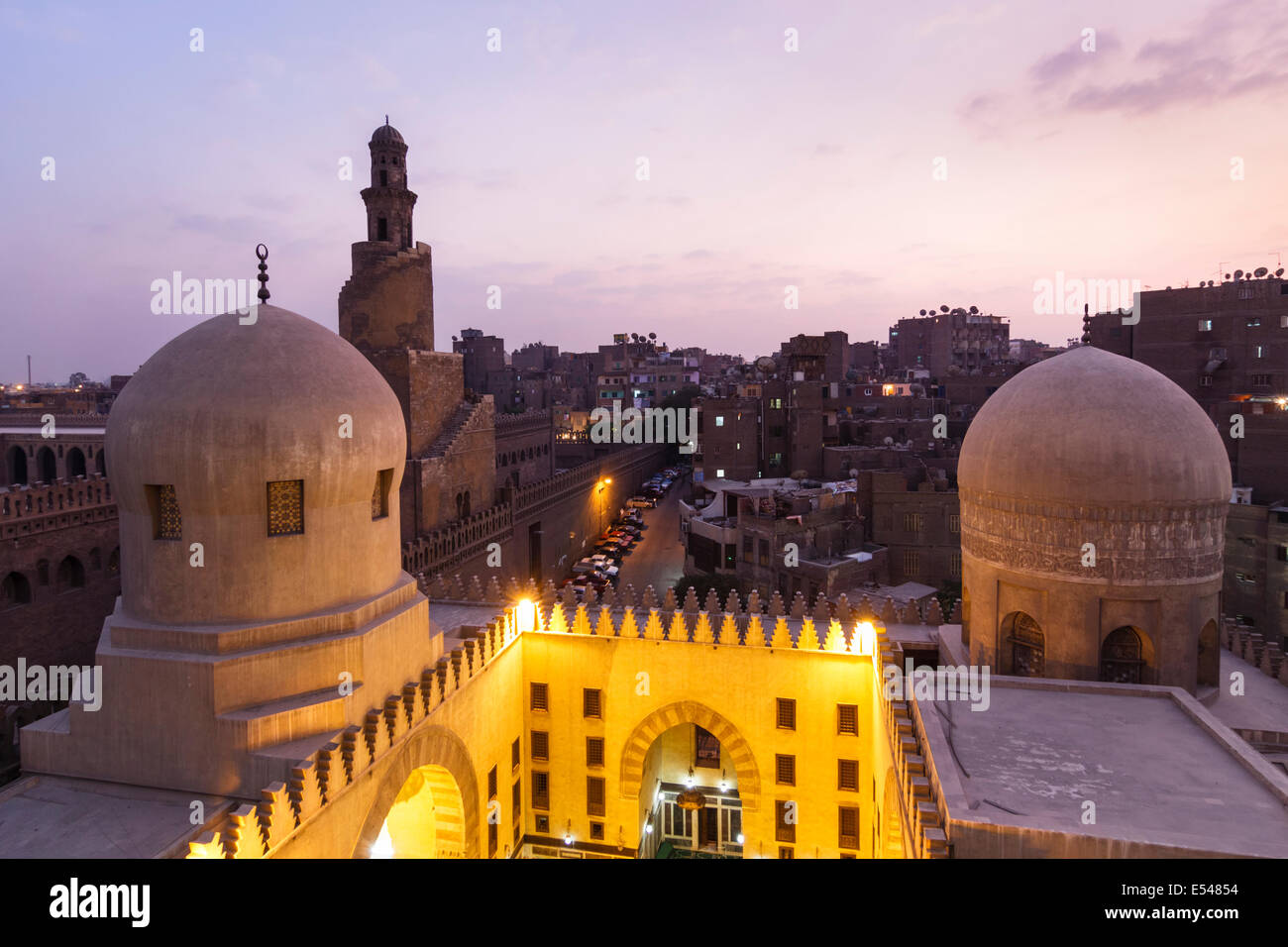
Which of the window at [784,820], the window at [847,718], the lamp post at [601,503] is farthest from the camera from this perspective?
the lamp post at [601,503]

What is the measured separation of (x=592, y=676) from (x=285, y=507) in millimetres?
9190

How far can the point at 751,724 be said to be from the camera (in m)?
18.4

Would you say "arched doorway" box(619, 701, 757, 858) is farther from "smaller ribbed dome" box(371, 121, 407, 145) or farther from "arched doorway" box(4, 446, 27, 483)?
"arched doorway" box(4, 446, 27, 483)

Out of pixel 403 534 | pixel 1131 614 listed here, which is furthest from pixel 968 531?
pixel 403 534

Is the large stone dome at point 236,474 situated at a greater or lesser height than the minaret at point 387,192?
lesser

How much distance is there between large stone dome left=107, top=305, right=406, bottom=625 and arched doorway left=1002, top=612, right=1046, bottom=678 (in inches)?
478

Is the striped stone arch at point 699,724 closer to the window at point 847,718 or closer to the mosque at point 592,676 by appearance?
the mosque at point 592,676

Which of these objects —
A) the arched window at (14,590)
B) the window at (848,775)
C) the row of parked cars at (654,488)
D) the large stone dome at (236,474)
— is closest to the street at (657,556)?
the row of parked cars at (654,488)

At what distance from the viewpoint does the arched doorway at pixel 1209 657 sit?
14547 millimetres

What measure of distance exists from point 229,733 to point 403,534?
19.7 meters

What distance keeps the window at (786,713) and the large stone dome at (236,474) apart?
10.1 metres

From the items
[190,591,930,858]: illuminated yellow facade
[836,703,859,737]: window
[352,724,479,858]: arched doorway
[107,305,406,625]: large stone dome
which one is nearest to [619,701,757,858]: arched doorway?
[190,591,930,858]: illuminated yellow facade

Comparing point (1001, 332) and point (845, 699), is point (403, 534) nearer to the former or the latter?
point (845, 699)

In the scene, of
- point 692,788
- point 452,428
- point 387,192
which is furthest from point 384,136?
point 692,788
